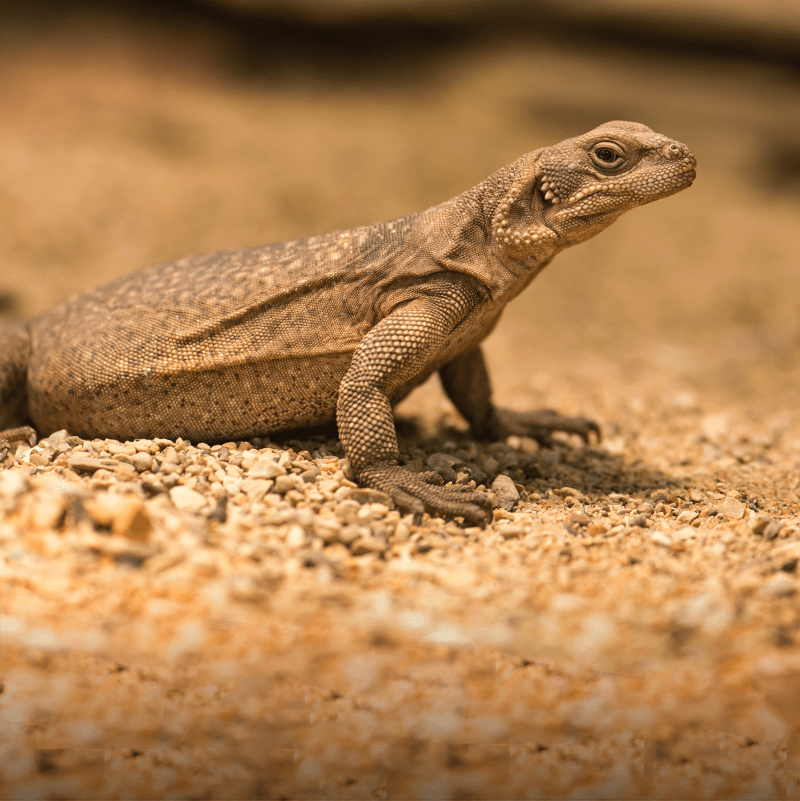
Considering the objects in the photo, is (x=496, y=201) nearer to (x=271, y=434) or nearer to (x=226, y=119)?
(x=271, y=434)

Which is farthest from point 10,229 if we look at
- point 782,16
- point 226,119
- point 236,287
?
point 782,16

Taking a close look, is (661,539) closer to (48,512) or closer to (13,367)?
(48,512)

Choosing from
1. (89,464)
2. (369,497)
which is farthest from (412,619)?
(89,464)

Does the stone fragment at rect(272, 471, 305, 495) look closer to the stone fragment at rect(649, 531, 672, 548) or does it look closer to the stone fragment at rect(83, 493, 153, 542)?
the stone fragment at rect(83, 493, 153, 542)

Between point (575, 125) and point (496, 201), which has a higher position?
point (575, 125)

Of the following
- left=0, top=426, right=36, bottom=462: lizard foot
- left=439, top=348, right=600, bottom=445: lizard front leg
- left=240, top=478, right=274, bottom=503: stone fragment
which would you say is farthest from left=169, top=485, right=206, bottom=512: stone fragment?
left=439, top=348, right=600, bottom=445: lizard front leg
